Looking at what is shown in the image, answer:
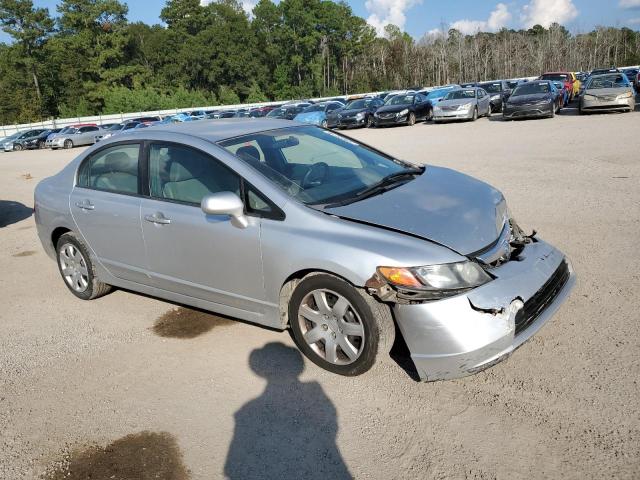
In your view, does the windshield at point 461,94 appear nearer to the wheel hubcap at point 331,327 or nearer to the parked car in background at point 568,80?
the parked car in background at point 568,80

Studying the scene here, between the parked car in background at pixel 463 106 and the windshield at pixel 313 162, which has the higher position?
the windshield at pixel 313 162

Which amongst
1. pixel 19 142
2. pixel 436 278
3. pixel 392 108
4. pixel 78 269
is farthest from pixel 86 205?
pixel 19 142

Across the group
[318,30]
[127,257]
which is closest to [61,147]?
[127,257]

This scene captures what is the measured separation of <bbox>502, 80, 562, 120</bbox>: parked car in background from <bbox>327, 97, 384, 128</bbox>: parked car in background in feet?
23.4

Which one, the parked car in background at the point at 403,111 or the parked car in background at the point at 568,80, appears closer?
the parked car in background at the point at 403,111

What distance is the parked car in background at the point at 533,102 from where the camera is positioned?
20.4 meters

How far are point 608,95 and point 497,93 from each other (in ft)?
25.3

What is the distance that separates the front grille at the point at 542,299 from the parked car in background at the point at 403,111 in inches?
875

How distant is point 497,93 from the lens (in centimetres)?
2681

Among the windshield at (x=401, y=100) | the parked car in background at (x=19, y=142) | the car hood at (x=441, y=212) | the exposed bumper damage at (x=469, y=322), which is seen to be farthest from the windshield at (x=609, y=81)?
the parked car in background at (x=19, y=142)

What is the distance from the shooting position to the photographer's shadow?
2.81 metres

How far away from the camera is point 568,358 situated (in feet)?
11.6

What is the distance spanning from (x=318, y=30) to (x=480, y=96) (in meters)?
68.4

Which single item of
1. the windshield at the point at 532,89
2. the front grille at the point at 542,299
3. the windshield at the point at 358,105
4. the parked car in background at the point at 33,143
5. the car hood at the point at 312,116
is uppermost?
the windshield at the point at 532,89
